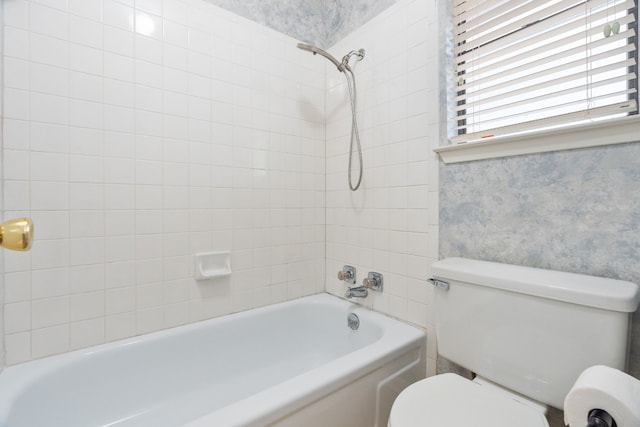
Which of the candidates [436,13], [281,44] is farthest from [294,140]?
[436,13]

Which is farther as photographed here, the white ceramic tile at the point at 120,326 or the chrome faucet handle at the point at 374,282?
the chrome faucet handle at the point at 374,282

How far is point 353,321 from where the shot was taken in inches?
63.1

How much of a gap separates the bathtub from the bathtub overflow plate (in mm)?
19

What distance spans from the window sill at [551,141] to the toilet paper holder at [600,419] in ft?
2.43

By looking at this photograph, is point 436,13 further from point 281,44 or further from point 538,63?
point 281,44

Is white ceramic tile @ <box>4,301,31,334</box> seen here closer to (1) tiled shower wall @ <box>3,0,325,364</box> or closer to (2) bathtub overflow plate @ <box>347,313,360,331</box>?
(1) tiled shower wall @ <box>3,0,325,364</box>

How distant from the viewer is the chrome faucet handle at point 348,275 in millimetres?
1711

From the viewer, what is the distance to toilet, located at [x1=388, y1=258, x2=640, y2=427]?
2.65 ft

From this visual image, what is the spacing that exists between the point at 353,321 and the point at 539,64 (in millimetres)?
1362

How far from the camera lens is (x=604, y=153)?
0.92 metres

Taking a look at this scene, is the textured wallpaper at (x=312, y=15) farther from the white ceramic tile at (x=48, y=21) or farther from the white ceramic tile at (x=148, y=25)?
the white ceramic tile at (x=48, y=21)

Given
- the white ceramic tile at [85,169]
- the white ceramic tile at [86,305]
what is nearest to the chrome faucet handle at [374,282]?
the white ceramic tile at [86,305]

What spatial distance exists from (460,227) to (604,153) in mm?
508

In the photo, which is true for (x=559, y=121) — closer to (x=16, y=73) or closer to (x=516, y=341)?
(x=516, y=341)
